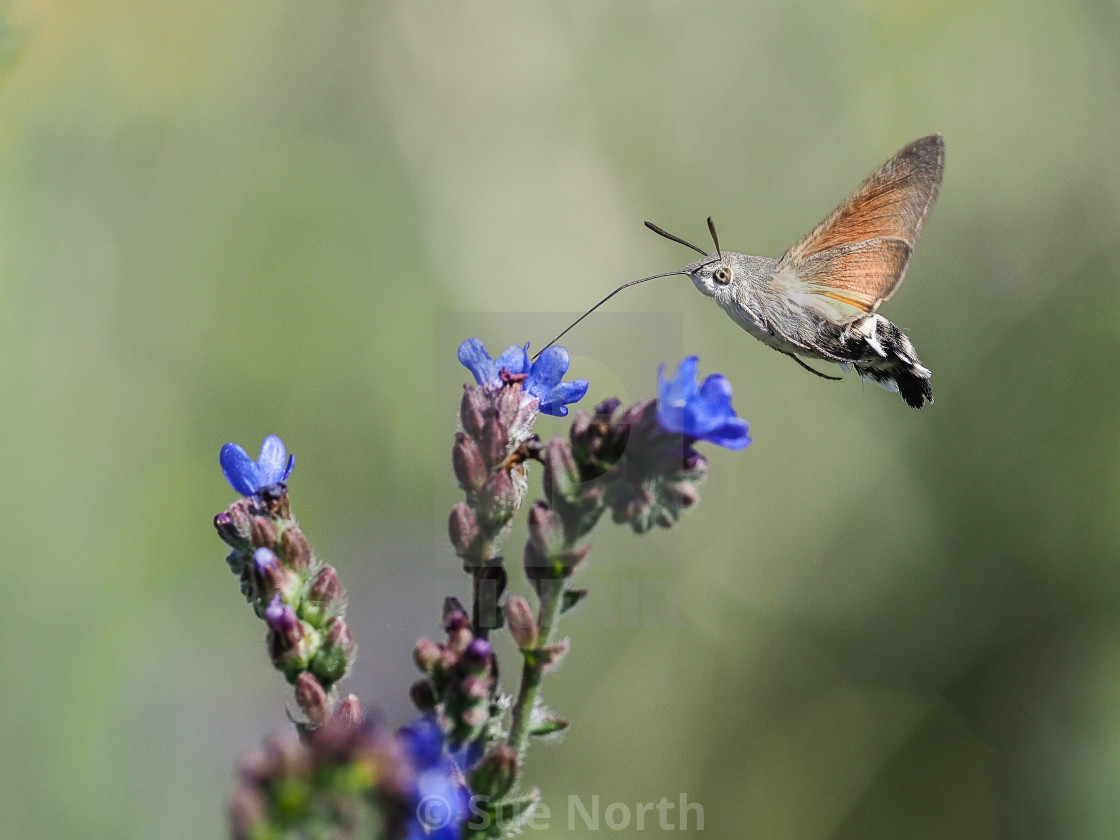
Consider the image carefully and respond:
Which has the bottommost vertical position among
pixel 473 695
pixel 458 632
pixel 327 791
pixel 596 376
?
pixel 327 791

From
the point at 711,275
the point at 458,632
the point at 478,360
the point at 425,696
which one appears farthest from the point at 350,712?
the point at 711,275

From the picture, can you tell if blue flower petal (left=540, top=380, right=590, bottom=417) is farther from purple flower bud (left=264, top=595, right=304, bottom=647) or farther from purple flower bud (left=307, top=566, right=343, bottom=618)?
purple flower bud (left=264, top=595, right=304, bottom=647)

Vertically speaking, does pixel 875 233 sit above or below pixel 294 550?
above

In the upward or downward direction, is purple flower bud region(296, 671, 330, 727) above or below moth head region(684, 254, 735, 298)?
below

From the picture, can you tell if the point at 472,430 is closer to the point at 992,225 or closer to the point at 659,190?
the point at 659,190

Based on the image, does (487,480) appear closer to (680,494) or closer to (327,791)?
(680,494)

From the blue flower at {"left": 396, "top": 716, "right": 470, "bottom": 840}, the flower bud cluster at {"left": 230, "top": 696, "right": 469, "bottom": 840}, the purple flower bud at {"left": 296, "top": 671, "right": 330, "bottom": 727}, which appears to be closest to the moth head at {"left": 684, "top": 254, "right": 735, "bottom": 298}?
the purple flower bud at {"left": 296, "top": 671, "right": 330, "bottom": 727}

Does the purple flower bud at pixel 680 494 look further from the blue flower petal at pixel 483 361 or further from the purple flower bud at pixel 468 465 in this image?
the blue flower petal at pixel 483 361

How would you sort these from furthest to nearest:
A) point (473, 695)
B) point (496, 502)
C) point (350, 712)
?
point (496, 502) → point (350, 712) → point (473, 695)
